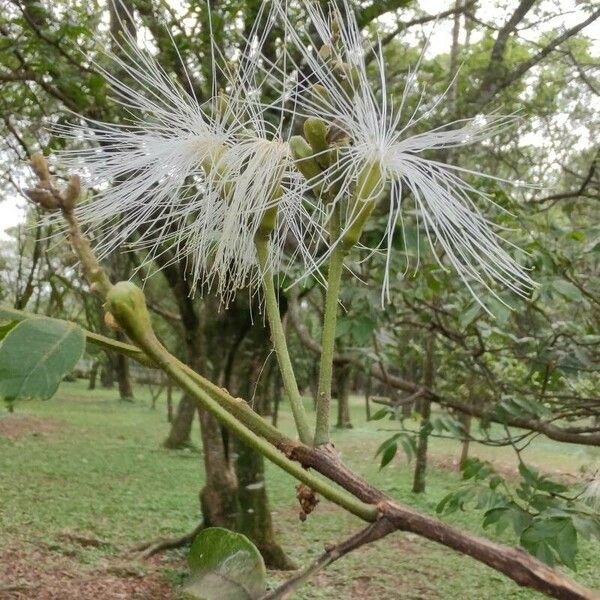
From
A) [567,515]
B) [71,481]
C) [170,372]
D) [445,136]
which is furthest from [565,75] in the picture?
[71,481]

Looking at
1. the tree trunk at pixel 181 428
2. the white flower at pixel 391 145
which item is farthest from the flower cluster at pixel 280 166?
the tree trunk at pixel 181 428

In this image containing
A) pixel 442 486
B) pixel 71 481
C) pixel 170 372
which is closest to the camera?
pixel 170 372

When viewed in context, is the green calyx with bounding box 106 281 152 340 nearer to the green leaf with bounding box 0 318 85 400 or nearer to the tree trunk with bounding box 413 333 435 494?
the green leaf with bounding box 0 318 85 400

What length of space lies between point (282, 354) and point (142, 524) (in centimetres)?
763

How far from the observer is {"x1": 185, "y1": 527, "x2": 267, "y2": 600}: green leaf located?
0.65 metres

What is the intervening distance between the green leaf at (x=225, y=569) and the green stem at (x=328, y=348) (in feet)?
0.36

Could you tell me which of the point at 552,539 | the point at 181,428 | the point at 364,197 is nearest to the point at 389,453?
the point at 552,539

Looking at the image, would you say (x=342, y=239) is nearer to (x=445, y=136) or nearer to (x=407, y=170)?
(x=407, y=170)

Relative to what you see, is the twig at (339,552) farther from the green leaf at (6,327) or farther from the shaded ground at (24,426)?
the shaded ground at (24,426)

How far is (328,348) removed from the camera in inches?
29.5

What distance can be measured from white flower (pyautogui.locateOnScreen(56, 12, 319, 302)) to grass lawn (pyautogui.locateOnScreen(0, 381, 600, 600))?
103 inches

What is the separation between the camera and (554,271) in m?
3.10

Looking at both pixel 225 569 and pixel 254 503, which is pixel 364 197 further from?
pixel 254 503

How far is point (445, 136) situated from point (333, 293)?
388 millimetres
